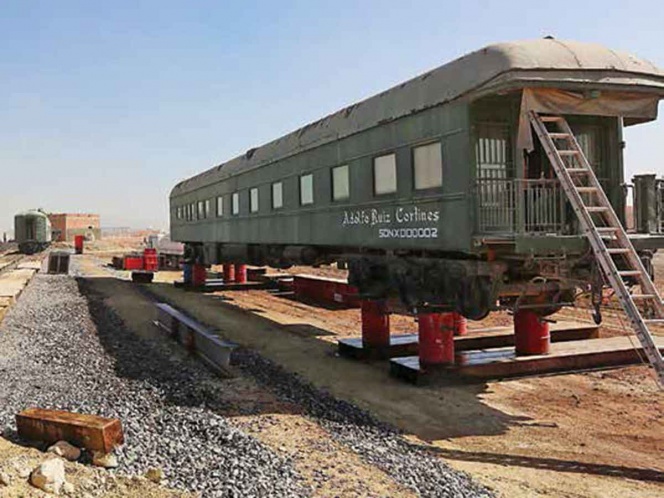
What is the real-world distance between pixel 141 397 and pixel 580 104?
6887 mm

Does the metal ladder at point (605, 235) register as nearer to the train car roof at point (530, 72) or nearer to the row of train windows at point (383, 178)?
the train car roof at point (530, 72)

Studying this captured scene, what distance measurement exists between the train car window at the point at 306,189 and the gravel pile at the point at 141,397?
4.02 meters

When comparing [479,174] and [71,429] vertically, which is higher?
[479,174]

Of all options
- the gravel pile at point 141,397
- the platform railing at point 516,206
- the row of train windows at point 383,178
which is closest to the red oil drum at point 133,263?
the gravel pile at point 141,397

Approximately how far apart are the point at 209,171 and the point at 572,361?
14.7 metres

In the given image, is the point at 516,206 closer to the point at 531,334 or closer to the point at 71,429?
the point at 531,334

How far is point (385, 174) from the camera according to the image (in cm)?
1055

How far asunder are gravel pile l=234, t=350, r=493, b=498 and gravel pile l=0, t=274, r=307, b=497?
3.25 ft

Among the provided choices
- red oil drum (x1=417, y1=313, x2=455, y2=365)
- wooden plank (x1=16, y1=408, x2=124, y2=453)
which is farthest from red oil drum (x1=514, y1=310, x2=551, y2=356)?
wooden plank (x1=16, y1=408, x2=124, y2=453)

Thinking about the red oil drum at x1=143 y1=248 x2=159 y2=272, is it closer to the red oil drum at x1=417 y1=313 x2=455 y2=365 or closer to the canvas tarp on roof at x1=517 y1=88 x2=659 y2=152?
the red oil drum at x1=417 y1=313 x2=455 y2=365

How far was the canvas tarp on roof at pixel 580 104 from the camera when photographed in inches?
322

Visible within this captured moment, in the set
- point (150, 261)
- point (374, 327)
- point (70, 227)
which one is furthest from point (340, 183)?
point (70, 227)

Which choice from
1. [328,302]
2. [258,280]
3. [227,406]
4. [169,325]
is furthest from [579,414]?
[258,280]

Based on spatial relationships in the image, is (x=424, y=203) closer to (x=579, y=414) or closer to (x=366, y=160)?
(x=366, y=160)
